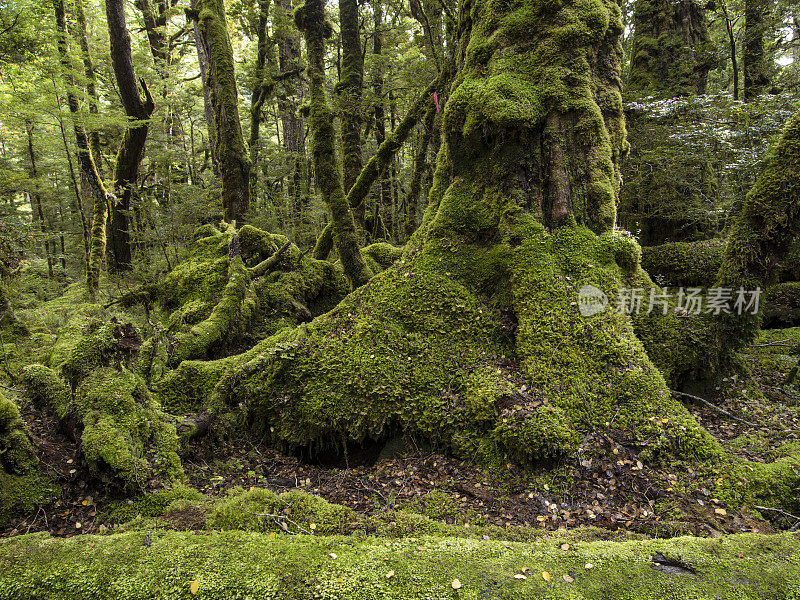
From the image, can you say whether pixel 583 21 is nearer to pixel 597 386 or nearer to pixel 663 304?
pixel 663 304

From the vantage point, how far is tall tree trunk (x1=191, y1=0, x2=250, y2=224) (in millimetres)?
8195

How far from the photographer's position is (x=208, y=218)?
1110 centimetres

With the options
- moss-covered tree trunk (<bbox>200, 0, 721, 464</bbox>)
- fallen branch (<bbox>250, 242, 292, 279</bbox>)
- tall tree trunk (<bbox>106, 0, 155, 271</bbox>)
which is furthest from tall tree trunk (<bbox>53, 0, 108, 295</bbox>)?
moss-covered tree trunk (<bbox>200, 0, 721, 464</bbox>)

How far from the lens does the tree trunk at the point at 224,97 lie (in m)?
8.20

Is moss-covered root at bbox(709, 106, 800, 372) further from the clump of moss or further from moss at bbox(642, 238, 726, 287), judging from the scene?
moss at bbox(642, 238, 726, 287)

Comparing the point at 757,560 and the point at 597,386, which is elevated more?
the point at 597,386

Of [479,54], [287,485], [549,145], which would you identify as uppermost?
[479,54]

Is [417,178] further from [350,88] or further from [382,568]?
[382,568]

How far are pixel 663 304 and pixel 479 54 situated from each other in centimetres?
385

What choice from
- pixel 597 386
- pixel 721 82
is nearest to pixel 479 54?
pixel 597 386

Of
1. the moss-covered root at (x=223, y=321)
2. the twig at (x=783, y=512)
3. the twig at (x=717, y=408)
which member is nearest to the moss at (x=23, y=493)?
the moss-covered root at (x=223, y=321)

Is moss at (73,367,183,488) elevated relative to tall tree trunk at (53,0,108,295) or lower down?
lower down

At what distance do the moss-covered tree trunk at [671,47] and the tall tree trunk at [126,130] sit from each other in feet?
36.5

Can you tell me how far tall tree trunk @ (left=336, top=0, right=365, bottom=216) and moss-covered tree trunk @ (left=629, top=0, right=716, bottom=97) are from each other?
252 inches
